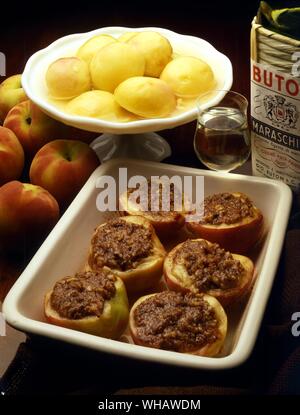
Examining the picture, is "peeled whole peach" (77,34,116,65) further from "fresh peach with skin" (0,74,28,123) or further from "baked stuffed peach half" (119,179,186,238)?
"baked stuffed peach half" (119,179,186,238)

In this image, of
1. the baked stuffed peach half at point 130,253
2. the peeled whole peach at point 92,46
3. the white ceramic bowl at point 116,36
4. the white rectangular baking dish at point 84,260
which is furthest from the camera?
the peeled whole peach at point 92,46

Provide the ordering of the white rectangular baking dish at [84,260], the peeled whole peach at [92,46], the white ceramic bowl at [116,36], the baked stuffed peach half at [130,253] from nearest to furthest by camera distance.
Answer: the white rectangular baking dish at [84,260] → the baked stuffed peach half at [130,253] → the white ceramic bowl at [116,36] → the peeled whole peach at [92,46]

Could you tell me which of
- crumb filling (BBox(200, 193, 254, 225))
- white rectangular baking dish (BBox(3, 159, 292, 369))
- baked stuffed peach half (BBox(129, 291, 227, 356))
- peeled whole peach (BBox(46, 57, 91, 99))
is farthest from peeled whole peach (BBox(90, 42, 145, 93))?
baked stuffed peach half (BBox(129, 291, 227, 356))

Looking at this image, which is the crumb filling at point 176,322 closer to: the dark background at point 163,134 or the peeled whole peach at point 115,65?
the dark background at point 163,134

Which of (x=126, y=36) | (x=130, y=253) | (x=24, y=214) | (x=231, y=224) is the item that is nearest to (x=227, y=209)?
(x=231, y=224)

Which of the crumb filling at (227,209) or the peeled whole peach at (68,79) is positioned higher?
the peeled whole peach at (68,79)

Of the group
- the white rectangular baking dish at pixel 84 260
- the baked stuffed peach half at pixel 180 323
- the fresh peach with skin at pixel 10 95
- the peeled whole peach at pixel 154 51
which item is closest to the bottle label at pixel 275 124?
the white rectangular baking dish at pixel 84 260
